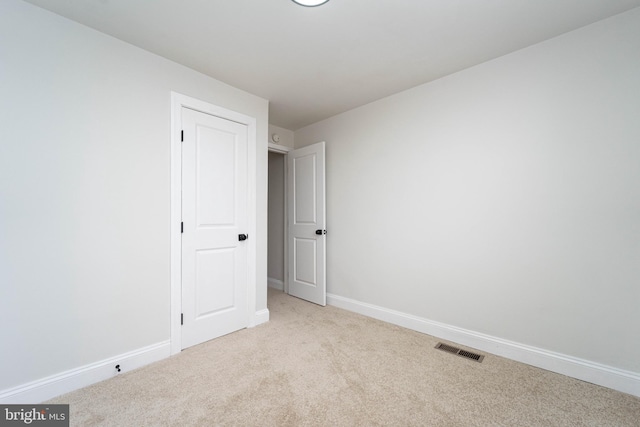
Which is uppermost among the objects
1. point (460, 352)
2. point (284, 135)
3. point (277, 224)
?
point (284, 135)

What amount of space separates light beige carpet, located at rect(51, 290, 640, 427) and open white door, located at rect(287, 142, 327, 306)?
4.15 feet

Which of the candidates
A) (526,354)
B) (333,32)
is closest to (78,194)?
(333,32)

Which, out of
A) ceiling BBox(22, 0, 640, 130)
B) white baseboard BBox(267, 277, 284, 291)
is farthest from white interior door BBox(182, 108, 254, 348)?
white baseboard BBox(267, 277, 284, 291)

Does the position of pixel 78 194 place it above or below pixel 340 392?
above

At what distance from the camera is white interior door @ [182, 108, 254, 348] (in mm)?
2457

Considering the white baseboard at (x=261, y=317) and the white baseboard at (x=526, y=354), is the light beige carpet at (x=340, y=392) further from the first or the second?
the white baseboard at (x=261, y=317)

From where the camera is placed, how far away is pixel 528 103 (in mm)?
2182

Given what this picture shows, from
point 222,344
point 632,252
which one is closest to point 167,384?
point 222,344

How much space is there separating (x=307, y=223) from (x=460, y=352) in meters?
2.29

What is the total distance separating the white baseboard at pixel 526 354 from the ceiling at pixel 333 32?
244 centimetres

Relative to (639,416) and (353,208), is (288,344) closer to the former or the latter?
(353,208)

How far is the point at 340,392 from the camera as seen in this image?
1.79 m

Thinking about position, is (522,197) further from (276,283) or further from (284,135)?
(276,283)

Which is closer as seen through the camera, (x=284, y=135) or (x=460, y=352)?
(x=460, y=352)
